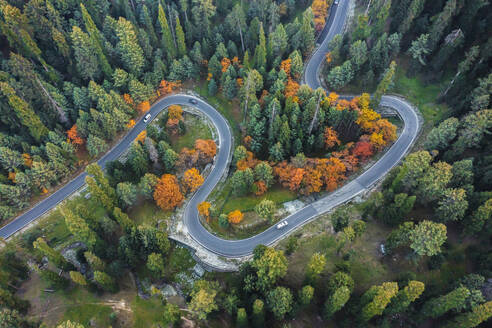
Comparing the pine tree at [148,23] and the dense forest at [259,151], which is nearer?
the dense forest at [259,151]

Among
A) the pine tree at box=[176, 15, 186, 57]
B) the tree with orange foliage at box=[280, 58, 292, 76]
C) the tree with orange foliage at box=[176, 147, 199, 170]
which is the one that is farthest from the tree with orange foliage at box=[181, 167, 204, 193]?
the pine tree at box=[176, 15, 186, 57]

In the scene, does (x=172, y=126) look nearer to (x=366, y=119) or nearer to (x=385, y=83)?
(x=366, y=119)

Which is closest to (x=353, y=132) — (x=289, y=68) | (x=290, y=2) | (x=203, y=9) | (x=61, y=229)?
(x=289, y=68)

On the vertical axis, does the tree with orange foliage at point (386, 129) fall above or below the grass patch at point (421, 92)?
below

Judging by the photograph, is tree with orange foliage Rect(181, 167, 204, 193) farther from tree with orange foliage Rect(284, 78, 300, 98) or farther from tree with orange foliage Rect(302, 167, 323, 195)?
tree with orange foliage Rect(284, 78, 300, 98)

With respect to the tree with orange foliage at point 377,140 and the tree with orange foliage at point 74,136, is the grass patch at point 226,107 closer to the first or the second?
the tree with orange foliage at point 377,140

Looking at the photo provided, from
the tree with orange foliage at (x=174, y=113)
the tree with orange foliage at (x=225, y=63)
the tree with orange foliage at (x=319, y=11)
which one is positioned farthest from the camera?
the tree with orange foliage at (x=319, y=11)

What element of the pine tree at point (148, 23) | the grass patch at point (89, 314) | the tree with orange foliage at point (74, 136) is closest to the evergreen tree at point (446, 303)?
the grass patch at point (89, 314)
